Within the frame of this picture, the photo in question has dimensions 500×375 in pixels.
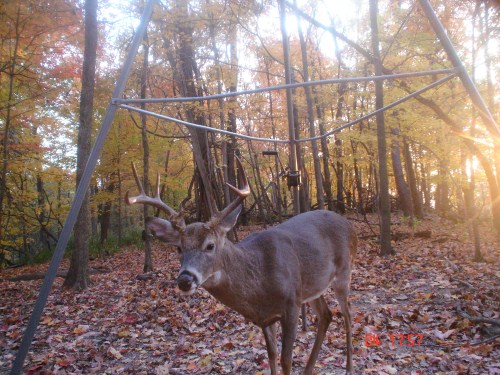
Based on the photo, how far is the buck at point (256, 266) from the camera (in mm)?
3055

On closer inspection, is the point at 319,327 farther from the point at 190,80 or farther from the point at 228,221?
the point at 190,80

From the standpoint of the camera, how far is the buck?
3055 mm

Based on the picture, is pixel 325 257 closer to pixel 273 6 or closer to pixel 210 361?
pixel 210 361

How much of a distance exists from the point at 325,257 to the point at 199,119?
10109 millimetres

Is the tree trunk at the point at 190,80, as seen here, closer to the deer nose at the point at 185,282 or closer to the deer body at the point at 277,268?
the deer body at the point at 277,268

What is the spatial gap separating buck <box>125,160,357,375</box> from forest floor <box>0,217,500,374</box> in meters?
0.85

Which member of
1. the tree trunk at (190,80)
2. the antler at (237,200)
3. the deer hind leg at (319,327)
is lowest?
the deer hind leg at (319,327)

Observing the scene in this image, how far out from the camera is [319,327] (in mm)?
4078

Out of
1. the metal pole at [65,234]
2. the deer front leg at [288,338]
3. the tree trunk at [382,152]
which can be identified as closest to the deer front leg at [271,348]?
the deer front leg at [288,338]

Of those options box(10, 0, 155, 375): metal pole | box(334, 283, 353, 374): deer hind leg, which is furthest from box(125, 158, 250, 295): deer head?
box(334, 283, 353, 374): deer hind leg
